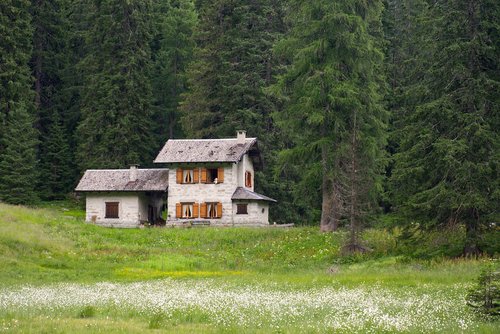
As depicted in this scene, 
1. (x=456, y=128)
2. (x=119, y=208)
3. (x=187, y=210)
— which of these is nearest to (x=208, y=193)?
(x=187, y=210)

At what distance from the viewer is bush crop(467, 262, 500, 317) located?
15219 millimetres

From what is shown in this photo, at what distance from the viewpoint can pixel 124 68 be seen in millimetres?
74500

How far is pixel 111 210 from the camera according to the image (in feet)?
193

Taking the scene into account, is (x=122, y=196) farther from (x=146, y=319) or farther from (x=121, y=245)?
(x=146, y=319)

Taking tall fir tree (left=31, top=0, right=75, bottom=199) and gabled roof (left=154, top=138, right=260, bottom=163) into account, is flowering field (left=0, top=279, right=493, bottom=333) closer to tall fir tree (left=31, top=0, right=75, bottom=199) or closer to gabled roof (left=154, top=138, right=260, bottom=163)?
gabled roof (left=154, top=138, right=260, bottom=163)

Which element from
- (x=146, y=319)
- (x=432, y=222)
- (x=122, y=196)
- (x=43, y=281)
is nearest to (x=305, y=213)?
(x=122, y=196)

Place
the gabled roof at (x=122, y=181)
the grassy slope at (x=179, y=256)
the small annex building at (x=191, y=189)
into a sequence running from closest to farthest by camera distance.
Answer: the grassy slope at (x=179, y=256) < the small annex building at (x=191, y=189) < the gabled roof at (x=122, y=181)

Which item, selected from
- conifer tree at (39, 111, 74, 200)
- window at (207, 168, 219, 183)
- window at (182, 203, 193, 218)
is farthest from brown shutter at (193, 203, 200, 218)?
conifer tree at (39, 111, 74, 200)

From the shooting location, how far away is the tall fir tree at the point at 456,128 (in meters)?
30.5

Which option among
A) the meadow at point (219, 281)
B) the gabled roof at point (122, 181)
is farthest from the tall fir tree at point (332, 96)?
the gabled roof at point (122, 181)

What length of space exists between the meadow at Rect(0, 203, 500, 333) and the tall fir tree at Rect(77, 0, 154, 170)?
21.1 meters

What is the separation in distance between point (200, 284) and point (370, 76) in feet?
83.0

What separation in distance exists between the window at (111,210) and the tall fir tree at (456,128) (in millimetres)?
31250

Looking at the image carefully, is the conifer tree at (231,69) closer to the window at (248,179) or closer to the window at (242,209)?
the window at (248,179)
